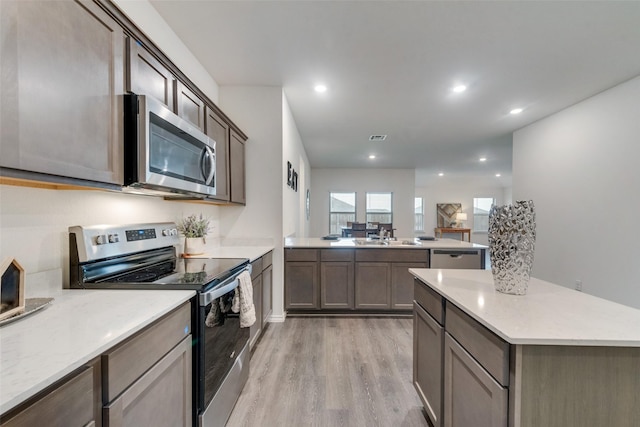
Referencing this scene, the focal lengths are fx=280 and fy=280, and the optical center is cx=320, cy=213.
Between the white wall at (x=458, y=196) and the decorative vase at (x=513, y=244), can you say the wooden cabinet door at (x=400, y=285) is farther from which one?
the white wall at (x=458, y=196)

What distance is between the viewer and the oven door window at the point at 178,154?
4.57 feet

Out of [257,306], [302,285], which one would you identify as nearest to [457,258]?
[302,285]

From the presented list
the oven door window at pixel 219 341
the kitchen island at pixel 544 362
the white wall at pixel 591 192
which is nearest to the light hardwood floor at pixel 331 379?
the oven door window at pixel 219 341

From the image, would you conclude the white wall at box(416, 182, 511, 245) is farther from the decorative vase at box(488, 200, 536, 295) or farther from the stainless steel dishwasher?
the decorative vase at box(488, 200, 536, 295)

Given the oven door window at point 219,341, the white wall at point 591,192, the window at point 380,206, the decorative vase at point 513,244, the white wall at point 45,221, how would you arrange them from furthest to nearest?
the window at point 380,206
the white wall at point 591,192
the oven door window at point 219,341
the decorative vase at point 513,244
the white wall at point 45,221

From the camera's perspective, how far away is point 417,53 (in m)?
2.46

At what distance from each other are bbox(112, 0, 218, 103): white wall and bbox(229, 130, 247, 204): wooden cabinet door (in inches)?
23.1

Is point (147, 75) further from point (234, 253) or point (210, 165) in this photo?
point (234, 253)

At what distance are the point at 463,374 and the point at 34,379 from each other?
54.1 inches

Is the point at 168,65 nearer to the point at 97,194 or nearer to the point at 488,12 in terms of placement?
the point at 97,194

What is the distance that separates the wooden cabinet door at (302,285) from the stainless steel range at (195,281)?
1388 mm

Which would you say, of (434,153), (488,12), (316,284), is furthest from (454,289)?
(434,153)

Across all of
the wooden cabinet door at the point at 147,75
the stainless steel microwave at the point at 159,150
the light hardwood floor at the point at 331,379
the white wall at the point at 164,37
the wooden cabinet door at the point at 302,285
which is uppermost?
the white wall at the point at 164,37

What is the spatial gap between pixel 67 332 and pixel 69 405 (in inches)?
9.1
